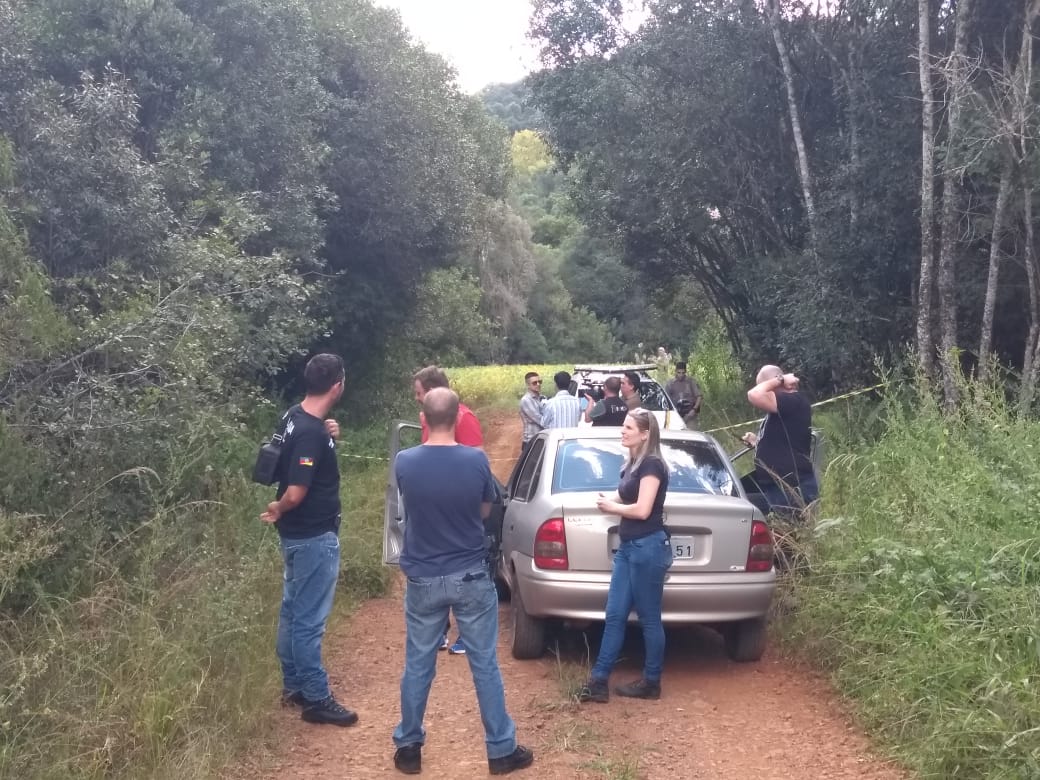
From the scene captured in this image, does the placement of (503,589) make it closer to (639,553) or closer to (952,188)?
(639,553)

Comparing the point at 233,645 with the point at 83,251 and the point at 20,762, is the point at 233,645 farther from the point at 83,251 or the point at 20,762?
the point at 83,251

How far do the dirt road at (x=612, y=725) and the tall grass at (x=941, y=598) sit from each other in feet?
0.98

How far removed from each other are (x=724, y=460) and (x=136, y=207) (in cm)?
539

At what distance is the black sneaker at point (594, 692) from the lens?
20.1 feet

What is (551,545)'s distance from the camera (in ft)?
21.6

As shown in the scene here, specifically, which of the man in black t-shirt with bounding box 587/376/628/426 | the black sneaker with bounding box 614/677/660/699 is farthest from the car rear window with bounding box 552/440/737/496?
the man in black t-shirt with bounding box 587/376/628/426

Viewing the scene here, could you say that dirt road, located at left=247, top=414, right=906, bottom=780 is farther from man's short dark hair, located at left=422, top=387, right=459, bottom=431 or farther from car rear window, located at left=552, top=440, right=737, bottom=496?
man's short dark hair, located at left=422, top=387, right=459, bottom=431

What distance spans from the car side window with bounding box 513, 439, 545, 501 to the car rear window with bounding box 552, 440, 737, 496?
28 centimetres

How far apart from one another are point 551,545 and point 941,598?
2.28 m

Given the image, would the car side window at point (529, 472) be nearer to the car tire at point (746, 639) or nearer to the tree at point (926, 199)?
the car tire at point (746, 639)

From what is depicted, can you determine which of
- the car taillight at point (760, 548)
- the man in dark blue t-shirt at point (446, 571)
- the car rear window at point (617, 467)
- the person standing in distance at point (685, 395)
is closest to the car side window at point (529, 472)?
the car rear window at point (617, 467)

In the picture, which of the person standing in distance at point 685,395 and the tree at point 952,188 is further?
the person standing in distance at point 685,395

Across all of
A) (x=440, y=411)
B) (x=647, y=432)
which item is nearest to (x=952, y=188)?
(x=647, y=432)

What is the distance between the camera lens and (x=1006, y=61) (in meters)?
13.0
